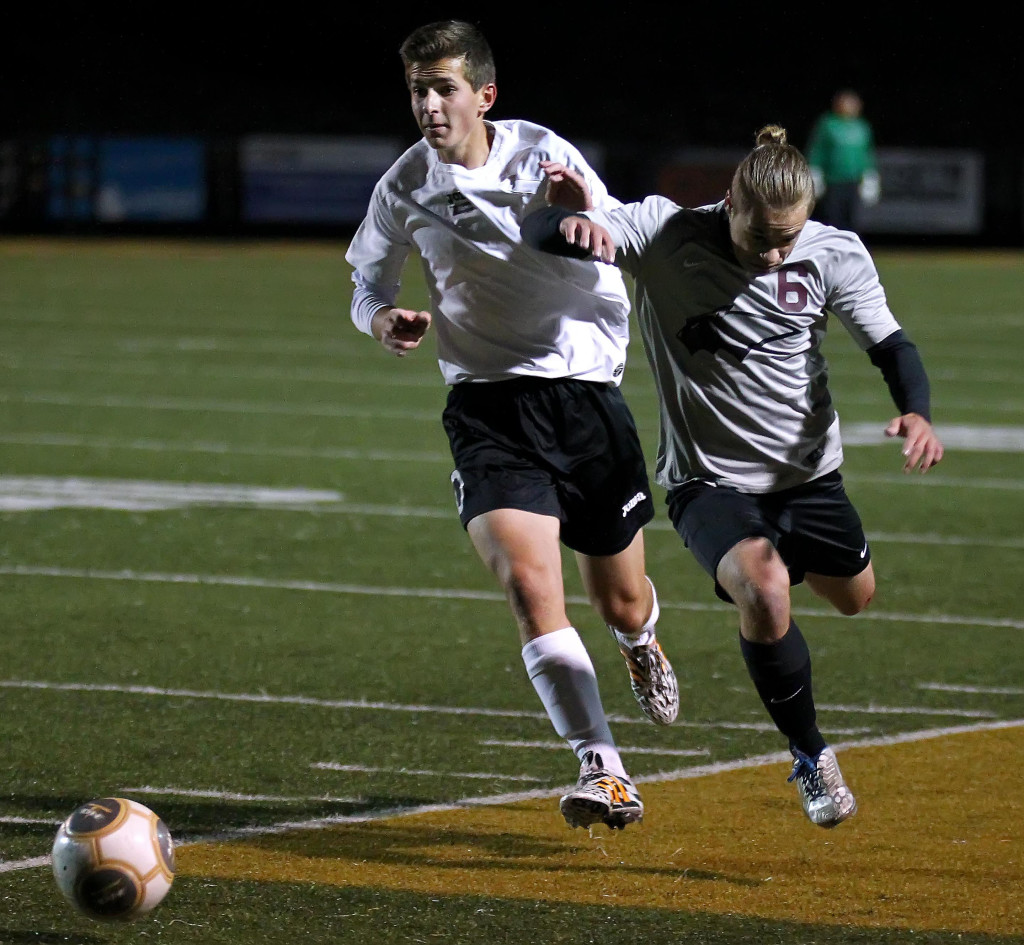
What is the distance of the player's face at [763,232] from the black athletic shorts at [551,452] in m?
0.62

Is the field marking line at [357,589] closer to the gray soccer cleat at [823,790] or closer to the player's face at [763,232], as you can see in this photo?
the gray soccer cleat at [823,790]

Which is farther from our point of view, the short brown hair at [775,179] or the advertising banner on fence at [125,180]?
the advertising banner on fence at [125,180]

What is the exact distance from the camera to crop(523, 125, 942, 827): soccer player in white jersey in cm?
499

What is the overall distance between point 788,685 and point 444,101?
5.71ft

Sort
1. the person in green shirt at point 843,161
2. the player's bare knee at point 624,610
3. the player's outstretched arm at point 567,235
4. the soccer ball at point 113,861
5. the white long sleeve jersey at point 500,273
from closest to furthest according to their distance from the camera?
the soccer ball at point 113,861 → the player's outstretched arm at point 567,235 → the white long sleeve jersey at point 500,273 → the player's bare knee at point 624,610 → the person in green shirt at point 843,161

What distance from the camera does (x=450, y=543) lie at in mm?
9516

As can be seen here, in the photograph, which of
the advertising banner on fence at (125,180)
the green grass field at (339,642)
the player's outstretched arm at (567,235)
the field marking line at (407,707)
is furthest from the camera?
the advertising banner on fence at (125,180)

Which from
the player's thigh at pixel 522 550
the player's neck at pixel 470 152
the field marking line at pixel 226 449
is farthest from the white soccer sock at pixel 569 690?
the field marking line at pixel 226 449

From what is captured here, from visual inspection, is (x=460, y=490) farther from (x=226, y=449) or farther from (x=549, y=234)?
(x=226, y=449)

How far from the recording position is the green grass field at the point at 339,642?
4.54 m

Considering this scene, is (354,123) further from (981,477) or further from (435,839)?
(435,839)

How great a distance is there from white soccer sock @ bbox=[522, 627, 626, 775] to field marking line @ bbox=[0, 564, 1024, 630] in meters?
3.15

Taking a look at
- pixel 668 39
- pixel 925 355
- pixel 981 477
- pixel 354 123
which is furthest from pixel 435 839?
pixel 668 39

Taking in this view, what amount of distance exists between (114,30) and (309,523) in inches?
1319
